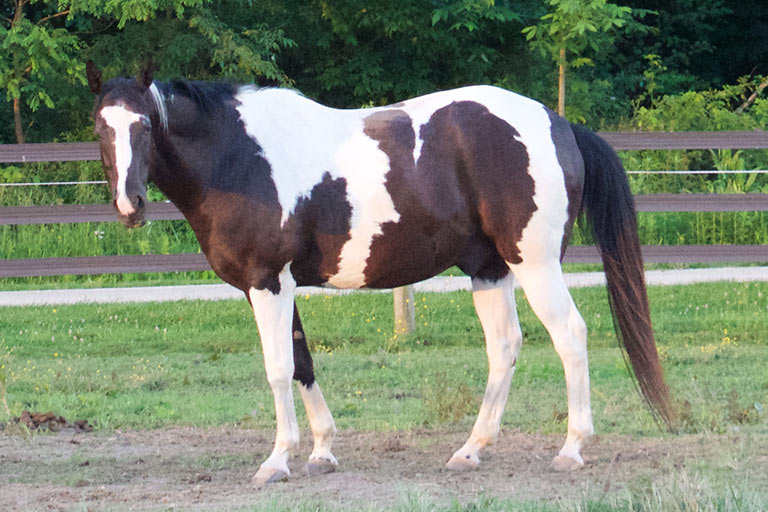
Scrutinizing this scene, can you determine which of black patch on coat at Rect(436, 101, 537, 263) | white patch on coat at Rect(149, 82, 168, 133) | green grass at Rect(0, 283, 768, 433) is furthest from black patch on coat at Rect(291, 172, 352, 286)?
green grass at Rect(0, 283, 768, 433)

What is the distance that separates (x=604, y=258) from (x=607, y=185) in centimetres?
40

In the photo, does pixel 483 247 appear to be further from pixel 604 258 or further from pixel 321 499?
pixel 321 499

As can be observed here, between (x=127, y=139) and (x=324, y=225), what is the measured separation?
1083 millimetres

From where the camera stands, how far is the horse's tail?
6402 mm

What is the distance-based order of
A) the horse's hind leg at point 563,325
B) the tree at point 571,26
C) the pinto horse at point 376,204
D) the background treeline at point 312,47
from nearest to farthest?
the pinto horse at point 376,204 → the horse's hind leg at point 563,325 → the tree at point 571,26 → the background treeline at point 312,47

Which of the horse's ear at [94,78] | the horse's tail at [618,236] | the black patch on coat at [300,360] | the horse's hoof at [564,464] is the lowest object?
the horse's hoof at [564,464]

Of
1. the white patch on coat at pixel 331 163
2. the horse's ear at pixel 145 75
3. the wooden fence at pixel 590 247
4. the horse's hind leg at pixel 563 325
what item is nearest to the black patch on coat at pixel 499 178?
the horse's hind leg at pixel 563 325

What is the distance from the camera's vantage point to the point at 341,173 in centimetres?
612

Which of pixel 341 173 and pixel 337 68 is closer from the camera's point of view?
pixel 341 173

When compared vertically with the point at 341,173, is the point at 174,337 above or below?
below

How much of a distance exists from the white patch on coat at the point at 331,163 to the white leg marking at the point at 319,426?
1.96ft

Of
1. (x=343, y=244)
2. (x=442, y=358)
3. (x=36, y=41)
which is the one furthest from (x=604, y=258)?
(x=36, y=41)

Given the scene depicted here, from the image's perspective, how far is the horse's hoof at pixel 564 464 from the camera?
19.8 ft

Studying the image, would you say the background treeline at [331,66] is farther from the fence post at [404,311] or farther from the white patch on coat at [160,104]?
the white patch on coat at [160,104]
